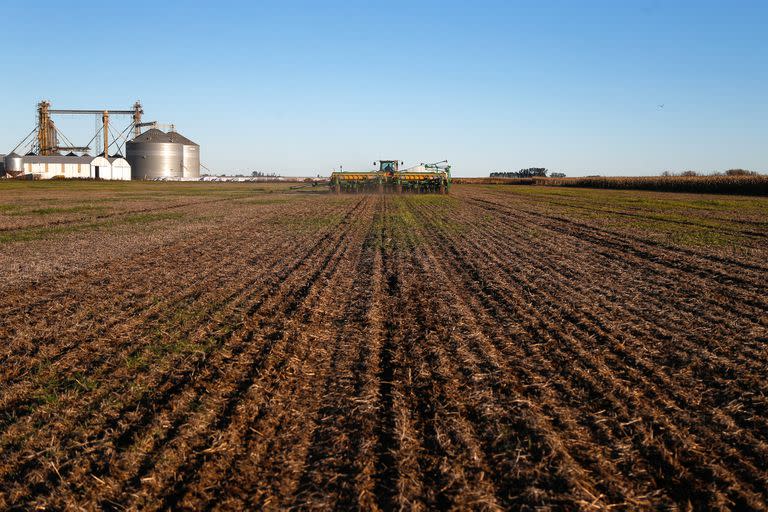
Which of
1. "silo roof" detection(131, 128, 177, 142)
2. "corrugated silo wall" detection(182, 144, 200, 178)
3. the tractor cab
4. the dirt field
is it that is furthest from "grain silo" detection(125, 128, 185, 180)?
the dirt field

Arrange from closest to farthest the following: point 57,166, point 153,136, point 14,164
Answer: point 14,164 < point 57,166 < point 153,136

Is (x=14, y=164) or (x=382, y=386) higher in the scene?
(x=14, y=164)

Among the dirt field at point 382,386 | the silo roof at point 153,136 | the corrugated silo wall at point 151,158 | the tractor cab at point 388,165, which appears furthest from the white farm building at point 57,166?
the dirt field at point 382,386

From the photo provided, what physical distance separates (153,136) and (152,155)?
12.5 ft

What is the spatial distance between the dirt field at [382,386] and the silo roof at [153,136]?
8384 cm

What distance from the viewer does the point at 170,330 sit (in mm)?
6770

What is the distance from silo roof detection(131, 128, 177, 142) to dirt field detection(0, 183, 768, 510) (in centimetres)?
8384

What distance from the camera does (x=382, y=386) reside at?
5.12m

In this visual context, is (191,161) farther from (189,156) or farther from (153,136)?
Answer: (153,136)

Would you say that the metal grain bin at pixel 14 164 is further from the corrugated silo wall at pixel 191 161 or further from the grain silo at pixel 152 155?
the corrugated silo wall at pixel 191 161

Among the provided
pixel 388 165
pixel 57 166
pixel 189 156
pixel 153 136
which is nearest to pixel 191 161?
pixel 189 156

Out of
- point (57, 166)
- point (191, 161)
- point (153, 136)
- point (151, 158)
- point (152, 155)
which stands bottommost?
point (57, 166)

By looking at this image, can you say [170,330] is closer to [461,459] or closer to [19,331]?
[19,331]

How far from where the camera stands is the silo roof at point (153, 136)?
8781 cm
